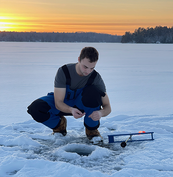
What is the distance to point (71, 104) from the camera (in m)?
2.70

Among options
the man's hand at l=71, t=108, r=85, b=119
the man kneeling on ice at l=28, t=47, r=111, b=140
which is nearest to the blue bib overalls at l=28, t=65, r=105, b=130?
A: the man kneeling on ice at l=28, t=47, r=111, b=140

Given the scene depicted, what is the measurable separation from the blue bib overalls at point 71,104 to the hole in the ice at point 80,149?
270 millimetres

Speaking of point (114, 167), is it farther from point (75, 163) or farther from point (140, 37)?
point (140, 37)

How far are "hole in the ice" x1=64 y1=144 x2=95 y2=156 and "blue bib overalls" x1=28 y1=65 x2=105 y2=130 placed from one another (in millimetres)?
270

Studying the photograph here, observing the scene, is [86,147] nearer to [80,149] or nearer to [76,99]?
[80,149]

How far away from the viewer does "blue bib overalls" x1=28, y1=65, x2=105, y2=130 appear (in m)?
2.49

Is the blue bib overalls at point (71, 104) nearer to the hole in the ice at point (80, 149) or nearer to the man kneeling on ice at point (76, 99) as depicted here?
the man kneeling on ice at point (76, 99)

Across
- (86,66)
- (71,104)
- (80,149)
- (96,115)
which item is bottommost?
(80,149)

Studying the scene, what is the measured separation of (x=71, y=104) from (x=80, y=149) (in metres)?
0.55

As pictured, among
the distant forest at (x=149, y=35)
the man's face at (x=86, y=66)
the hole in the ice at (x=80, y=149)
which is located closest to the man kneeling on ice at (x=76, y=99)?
the man's face at (x=86, y=66)

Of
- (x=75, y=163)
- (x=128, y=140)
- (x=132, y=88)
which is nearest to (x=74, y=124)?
(x=128, y=140)

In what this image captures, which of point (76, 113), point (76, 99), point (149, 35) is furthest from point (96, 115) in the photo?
point (149, 35)

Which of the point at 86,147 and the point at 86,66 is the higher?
the point at 86,66

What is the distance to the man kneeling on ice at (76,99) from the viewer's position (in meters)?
2.47
